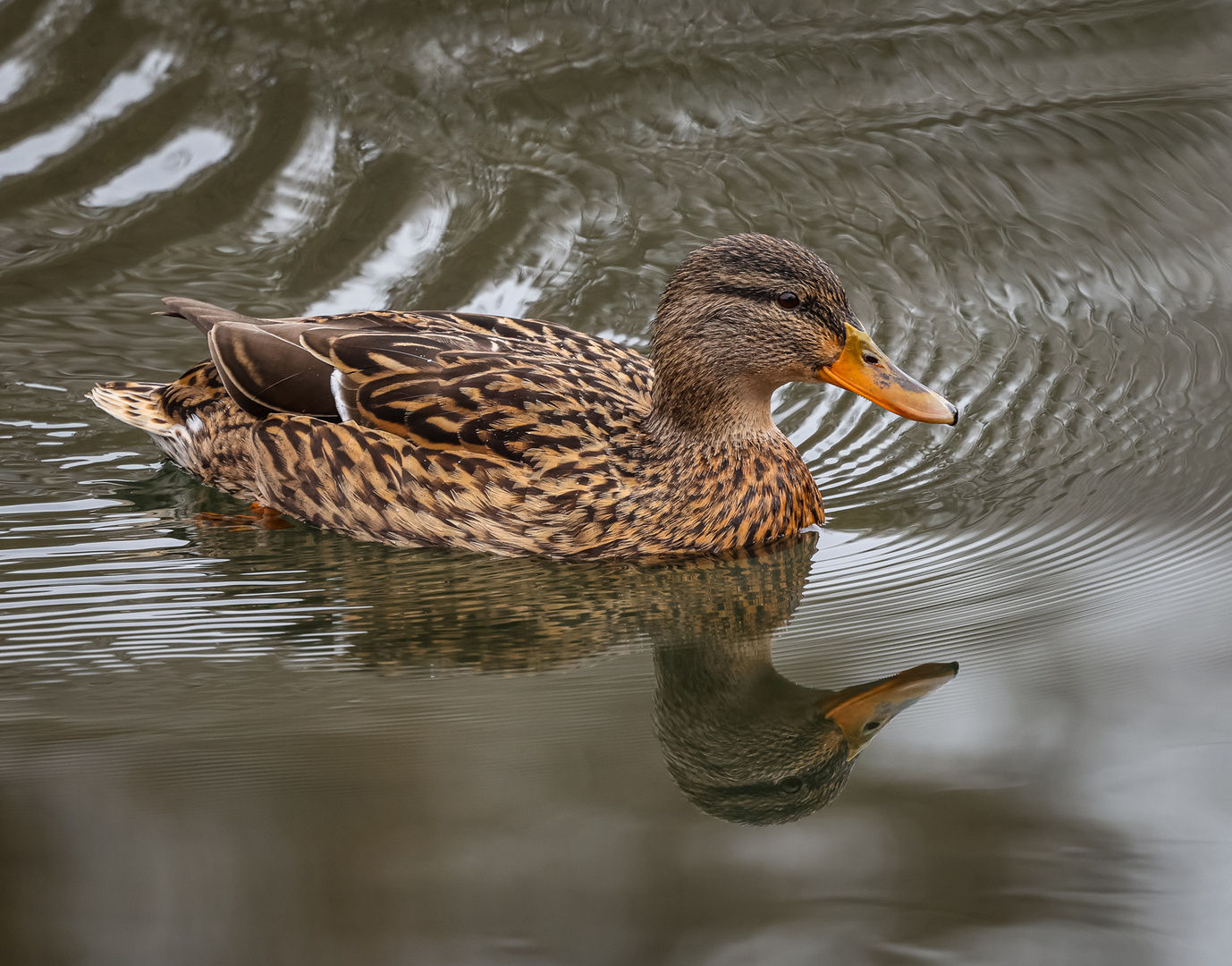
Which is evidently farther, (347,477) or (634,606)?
(347,477)

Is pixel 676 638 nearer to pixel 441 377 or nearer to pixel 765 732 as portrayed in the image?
pixel 765 732

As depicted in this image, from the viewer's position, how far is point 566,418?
4977 mm

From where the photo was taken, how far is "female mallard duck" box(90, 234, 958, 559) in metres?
4.91

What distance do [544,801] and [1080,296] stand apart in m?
4.55

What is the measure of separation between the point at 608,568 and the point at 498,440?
0.58 metres

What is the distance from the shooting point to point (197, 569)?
4938mm

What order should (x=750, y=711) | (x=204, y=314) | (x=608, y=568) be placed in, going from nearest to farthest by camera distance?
(x=750, y=711) → (x=608, y=568) → (x=204, y=314)

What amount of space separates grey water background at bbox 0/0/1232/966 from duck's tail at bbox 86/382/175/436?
0.21m

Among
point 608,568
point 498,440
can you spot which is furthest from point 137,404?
point 608,568

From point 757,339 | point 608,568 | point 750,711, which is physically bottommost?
point 750,711

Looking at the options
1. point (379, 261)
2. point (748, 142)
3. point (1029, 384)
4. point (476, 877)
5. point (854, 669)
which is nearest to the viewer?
point (476, 877)

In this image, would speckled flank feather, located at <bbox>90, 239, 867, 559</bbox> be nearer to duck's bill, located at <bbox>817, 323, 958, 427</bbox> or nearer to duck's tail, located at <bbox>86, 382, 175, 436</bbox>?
duck's bill, located at <bbox>817, 323, 958, 427</bbox>

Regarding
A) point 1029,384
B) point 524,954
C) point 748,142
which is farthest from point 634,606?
point 748,142

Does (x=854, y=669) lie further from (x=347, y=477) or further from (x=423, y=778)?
(x=347, y=477)
